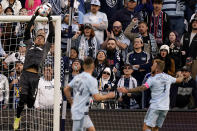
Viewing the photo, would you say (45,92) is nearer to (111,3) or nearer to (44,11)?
(44,11)

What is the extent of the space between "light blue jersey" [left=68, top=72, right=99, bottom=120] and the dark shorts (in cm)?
176

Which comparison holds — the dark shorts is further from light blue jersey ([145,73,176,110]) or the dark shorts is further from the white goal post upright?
light blue jersey ([145,73,176,110])

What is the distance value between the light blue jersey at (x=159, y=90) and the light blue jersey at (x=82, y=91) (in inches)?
75.2

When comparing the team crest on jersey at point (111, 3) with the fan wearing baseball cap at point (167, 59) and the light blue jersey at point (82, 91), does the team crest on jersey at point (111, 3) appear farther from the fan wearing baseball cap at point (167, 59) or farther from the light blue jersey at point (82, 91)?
the light blue jersey at point (82, 91)

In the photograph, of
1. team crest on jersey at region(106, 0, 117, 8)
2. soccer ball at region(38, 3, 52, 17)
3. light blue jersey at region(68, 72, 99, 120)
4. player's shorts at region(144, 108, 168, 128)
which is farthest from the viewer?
team crest on jersey at region(106, 0, 117, 8)

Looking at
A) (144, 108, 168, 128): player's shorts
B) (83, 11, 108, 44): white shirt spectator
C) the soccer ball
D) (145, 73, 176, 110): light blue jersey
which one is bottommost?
(144, 108, 168, 128): player's shorts

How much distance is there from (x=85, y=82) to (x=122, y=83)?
4.33 m

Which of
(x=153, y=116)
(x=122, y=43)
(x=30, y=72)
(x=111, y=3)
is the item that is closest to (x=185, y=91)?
(x=122, y=43)

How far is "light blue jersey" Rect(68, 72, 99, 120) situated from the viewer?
Answer: 382 inches

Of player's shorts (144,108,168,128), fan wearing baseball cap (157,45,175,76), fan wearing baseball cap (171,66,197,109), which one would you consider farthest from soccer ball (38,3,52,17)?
fan wearing baseball cap (171,66,197,109)

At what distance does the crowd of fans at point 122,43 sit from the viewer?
1352cm

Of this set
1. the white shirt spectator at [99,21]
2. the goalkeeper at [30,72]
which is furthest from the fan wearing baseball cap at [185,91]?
the goalkeeper at [30,72]

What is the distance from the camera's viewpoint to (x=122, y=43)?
1499cm

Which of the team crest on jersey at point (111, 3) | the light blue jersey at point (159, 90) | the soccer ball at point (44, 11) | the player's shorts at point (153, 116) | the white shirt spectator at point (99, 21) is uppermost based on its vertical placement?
the team crest on jersey at point (111, 3)
